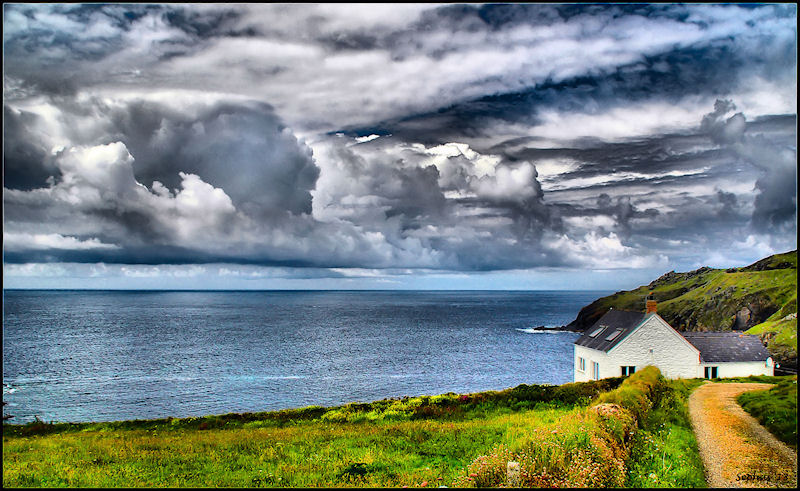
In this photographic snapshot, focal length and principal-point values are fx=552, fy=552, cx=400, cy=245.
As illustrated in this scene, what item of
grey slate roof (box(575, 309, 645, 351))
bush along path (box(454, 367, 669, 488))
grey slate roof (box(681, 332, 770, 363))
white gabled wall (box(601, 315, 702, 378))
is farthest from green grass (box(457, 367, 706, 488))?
grey slate roof (box(681, 332, 770, 363))

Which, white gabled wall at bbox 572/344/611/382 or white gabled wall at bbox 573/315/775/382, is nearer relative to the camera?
white gabled wall at bbox 573/315/775/382

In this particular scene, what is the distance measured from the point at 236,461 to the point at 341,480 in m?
4.63

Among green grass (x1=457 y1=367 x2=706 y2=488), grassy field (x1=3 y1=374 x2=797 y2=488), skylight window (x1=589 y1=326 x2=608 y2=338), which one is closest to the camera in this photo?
green grass (x1=457 y1=367 x2=706 y2=488)

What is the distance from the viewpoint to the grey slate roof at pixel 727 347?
51250mm

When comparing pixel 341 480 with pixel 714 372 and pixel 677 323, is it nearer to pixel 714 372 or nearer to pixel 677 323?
pixel 714 372

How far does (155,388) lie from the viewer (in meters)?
65.8

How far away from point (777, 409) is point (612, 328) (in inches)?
1021

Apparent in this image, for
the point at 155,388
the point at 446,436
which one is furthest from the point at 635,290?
the point at 446,436

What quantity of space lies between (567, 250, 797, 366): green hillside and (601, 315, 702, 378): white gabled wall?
42052mm

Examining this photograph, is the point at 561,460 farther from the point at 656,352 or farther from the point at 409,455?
the point at 656,352

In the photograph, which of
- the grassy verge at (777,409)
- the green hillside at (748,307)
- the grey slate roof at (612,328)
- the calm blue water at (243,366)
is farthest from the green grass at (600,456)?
the green hillside at (748,307)

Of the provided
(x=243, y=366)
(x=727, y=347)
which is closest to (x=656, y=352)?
(x=727, y=347)

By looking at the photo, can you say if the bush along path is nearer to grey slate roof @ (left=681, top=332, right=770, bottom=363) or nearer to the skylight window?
the skylight window

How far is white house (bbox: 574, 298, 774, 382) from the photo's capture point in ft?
159
